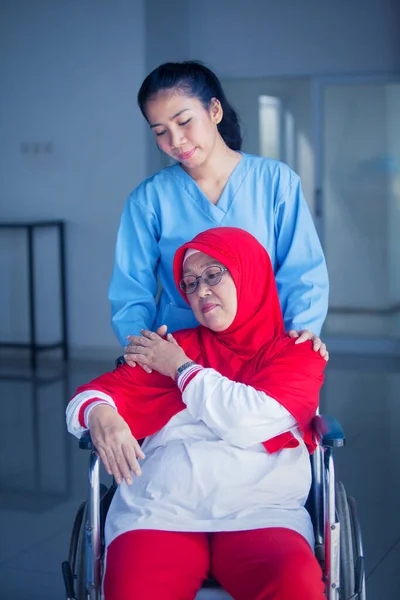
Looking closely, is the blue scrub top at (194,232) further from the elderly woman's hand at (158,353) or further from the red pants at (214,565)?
the red pants at (214,565)

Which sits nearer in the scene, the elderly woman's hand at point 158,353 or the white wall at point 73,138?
the elderly woman's hand at point 158,353

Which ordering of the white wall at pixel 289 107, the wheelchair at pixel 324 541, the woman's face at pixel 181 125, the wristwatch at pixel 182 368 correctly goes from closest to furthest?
the wheelchair at pixel 324 541 → the wristwatch at pixel 182 368 → the woman's face at pixel 181 125 → the white wall at pixel 289 107

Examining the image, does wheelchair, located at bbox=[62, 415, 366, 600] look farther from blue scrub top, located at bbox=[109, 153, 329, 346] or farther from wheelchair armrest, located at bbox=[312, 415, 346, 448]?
blue scrub top, located at bbox=[109, 153, 329, 346]

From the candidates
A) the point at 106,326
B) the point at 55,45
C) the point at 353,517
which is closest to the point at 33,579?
the point at 353,517

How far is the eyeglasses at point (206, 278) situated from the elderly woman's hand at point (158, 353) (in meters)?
0.12

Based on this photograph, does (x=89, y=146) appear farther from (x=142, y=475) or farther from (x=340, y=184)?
(x=142, y=475)

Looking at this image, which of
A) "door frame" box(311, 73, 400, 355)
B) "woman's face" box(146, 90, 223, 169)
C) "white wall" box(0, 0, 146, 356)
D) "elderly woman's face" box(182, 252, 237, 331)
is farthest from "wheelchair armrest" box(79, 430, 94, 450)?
"door frame" box(311, 73, 400, 355)

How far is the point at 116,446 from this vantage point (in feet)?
5.47

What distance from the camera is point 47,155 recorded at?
639cm

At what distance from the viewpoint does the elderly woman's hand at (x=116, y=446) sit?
1.66 meters

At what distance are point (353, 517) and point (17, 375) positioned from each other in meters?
4.27

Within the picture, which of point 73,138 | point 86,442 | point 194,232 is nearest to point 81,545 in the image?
point 86,442

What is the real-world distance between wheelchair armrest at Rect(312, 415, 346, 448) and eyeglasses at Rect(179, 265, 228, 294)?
0.37 meters

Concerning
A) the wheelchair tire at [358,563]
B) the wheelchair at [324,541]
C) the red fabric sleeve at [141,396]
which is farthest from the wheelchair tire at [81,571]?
the wheelchair tire at [358,563]
